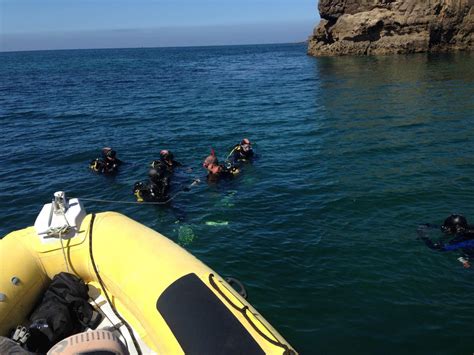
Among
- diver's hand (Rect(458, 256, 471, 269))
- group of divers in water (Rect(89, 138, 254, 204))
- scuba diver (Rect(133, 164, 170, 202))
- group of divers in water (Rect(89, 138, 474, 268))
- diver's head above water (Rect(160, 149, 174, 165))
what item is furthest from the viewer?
diver's head above water (Rect(160, 149, 174, 165))

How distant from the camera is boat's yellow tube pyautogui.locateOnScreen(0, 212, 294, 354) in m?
4.34

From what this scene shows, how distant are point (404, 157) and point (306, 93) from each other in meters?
17.9

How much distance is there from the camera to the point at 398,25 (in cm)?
5419

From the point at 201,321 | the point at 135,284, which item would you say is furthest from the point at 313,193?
the point at 201,321

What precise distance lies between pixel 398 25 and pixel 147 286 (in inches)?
2297

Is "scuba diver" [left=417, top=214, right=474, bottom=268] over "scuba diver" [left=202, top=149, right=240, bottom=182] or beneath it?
beneath

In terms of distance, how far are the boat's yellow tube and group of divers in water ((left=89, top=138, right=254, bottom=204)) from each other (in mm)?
5231

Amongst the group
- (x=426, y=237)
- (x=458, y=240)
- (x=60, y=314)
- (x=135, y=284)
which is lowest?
(x=426, y=237)

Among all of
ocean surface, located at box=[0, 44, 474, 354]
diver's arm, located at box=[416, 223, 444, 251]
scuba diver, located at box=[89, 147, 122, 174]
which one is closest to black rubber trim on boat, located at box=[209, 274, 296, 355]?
ocean surface, located at box=[0, 44, 474, 354]

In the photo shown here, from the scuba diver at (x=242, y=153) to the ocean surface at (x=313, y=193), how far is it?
20.7 inches

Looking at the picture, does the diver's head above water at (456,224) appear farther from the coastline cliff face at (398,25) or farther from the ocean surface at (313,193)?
the coastline cliff face at (398,25)

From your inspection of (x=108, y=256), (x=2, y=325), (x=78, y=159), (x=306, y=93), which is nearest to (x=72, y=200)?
(x=108, y=256)

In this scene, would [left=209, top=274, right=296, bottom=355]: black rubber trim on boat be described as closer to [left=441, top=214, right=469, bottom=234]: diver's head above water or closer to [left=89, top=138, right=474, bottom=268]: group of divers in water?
[left=89, top=138, right=474, bottom=268]: group of divers in water

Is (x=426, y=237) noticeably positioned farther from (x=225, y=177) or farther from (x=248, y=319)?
(x=225, y=177)
